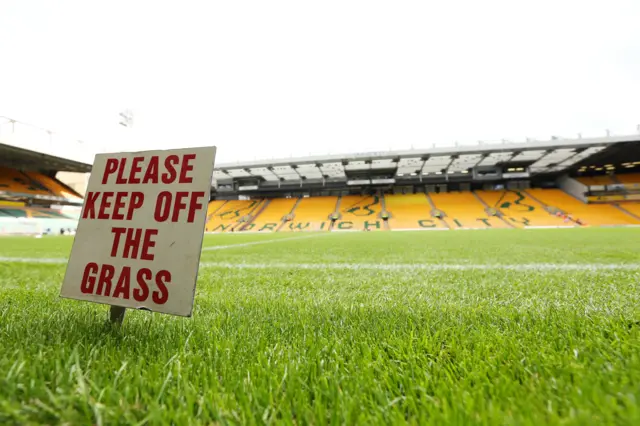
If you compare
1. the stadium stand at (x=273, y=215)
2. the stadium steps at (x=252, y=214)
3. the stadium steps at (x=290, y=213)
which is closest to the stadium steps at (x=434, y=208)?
the stadium steps at (x=290, y=213)

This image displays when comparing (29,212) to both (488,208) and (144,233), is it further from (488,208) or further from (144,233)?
(488,208)

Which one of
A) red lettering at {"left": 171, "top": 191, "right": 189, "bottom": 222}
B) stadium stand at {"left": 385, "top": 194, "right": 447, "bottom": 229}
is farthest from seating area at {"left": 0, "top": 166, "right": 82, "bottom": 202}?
red lettering at {"left": 171, "top": 191, "right": 189, "bottom": 222}

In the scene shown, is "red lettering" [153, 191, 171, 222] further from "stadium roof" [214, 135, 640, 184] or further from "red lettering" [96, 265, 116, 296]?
"stadium roof" [214, 135, 640, 184]

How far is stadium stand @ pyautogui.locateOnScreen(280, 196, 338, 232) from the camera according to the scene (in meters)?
24.8

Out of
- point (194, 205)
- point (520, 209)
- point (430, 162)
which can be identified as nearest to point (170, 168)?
point (194, 205)

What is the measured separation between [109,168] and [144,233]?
322mm

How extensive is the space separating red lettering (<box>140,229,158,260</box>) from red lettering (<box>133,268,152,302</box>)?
37mm

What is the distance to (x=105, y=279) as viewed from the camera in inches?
33.7

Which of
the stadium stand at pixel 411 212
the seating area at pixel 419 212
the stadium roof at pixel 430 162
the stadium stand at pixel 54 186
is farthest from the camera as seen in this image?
the stadium stand at pixel 411 212

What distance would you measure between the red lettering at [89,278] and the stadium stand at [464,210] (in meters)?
24.3

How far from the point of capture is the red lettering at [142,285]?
792mm

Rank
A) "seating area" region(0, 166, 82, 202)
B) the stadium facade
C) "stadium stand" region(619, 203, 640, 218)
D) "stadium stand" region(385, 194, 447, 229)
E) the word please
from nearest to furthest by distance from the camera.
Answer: the word please < the stadium facade < "seating area" region(0, 166, 82, 202) < "stadium stand" region(619, 203, 640, 218) < "stadium stand" region(385, 194, 447, 229)

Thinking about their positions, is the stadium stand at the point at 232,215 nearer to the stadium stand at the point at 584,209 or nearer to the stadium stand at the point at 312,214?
the stadium stand at the point at 312,214

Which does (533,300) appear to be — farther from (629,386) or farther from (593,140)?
(593,140)
